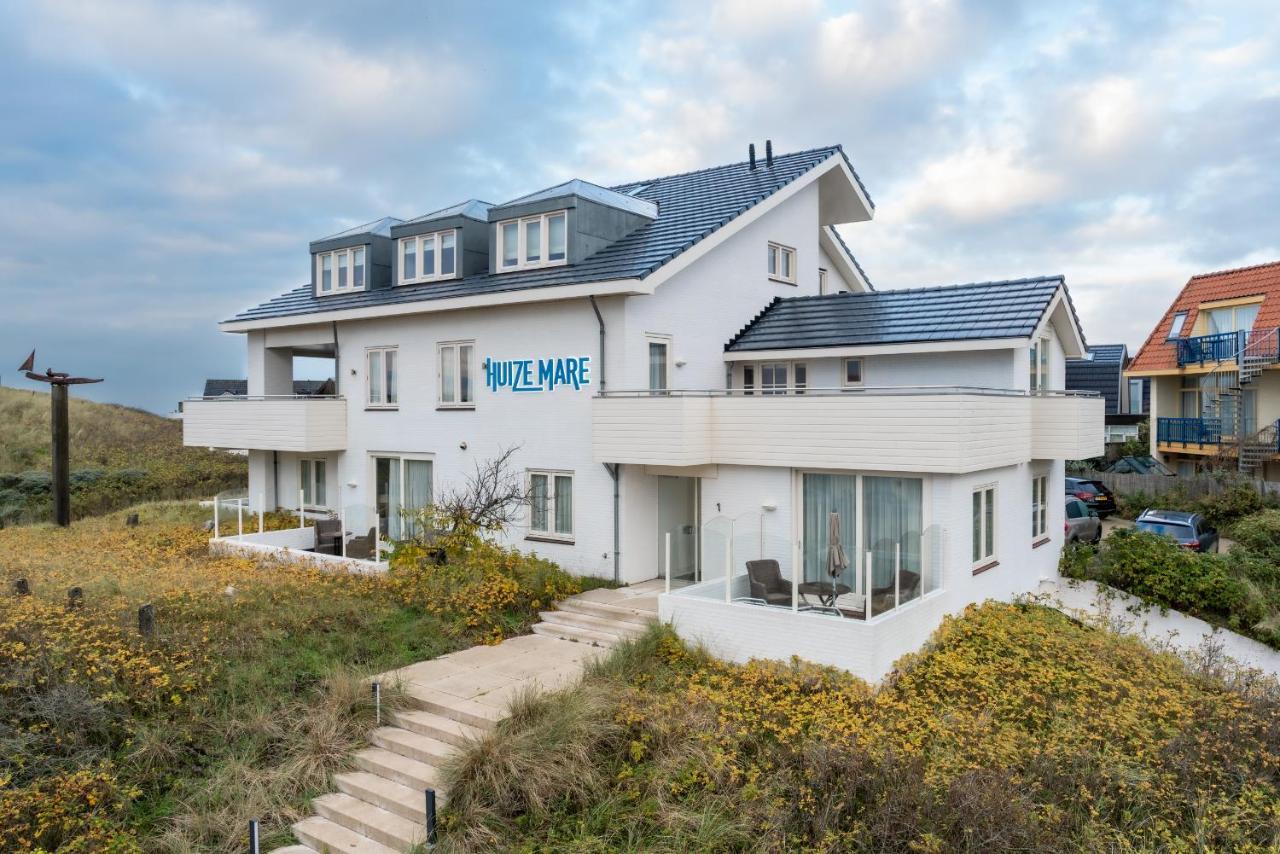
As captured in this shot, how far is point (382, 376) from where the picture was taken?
19.4m

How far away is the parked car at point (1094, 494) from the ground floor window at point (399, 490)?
18743 millimetres

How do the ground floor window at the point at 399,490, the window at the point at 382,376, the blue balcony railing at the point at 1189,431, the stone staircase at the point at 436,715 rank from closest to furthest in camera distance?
the stone staircase at the point at 436,715 → the ground floor window at the point at 399,490 → the window at the point at 382,376 → the blue balcony railing at the point at 1189,431

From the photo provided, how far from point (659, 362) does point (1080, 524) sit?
11772 mm

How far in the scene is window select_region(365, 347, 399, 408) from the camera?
1914cm

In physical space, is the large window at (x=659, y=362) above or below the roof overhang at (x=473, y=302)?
below

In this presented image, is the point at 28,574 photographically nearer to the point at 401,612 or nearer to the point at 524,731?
the point at 401,612

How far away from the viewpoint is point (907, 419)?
1243 cm

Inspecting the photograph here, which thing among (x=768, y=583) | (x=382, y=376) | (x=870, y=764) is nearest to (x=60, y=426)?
(x=382, y=376)

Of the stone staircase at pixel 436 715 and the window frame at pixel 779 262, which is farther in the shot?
the window frame at pixel 779 262

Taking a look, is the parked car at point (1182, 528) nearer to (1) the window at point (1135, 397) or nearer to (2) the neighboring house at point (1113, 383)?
(2) the neighboring house at point (1113, 383)

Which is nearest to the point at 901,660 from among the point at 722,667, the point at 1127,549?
the point at 722,667

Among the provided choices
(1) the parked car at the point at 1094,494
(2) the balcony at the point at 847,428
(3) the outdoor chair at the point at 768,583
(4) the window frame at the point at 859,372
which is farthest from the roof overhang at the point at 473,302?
(1) the parked car at the point at 1094,494

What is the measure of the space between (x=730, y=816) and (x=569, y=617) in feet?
20.1

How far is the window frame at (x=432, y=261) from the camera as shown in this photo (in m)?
18.7
